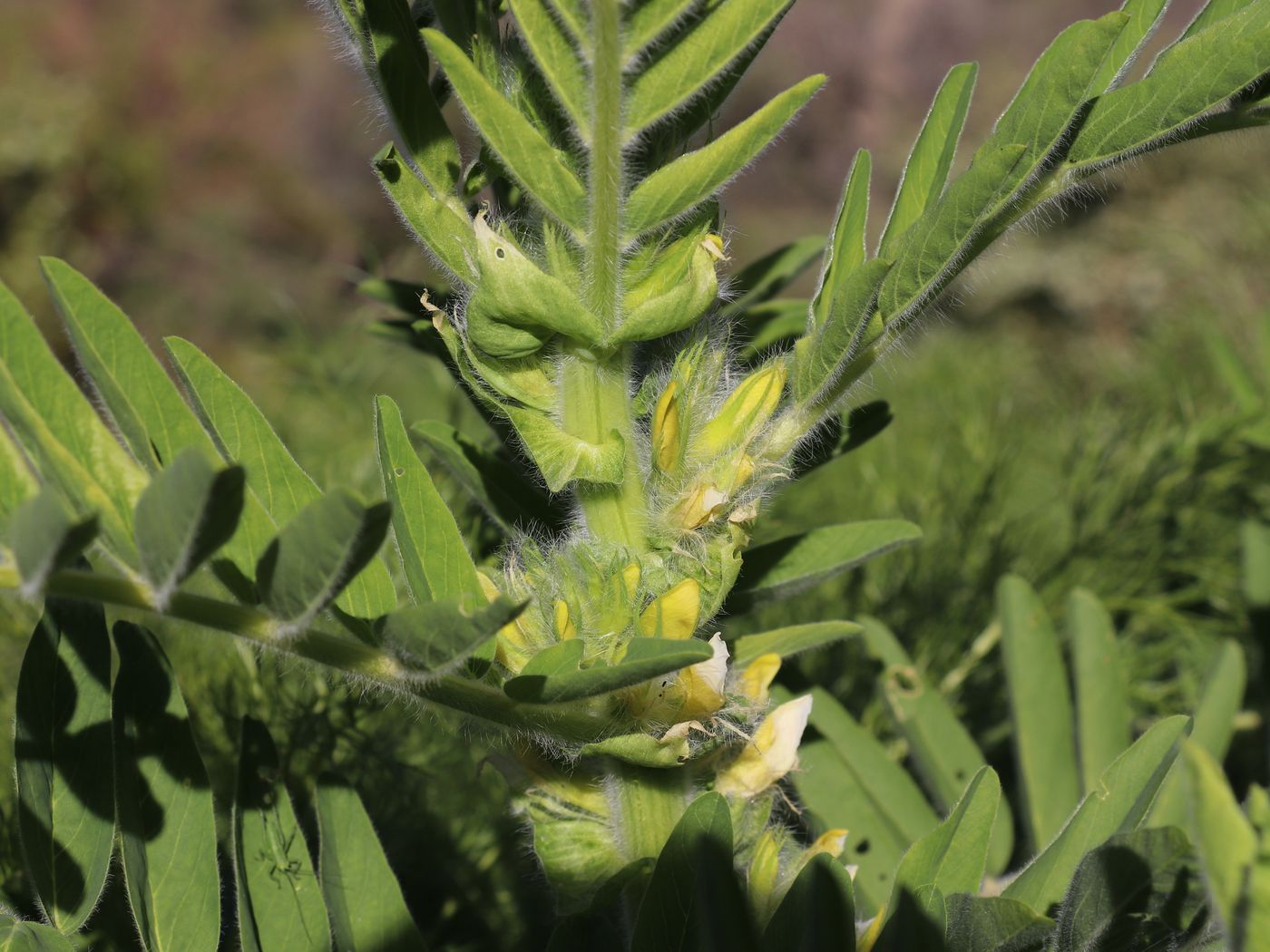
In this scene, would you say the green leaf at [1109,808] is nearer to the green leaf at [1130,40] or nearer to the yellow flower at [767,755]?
the yellow flower at [767,755]

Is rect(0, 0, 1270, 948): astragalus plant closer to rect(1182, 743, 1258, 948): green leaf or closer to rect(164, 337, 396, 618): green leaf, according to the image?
rect(164, 337, 396, 618): green leaf

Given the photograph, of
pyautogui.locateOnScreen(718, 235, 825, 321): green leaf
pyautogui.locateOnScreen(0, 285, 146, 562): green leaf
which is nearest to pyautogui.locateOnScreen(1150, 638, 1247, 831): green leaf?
pyautogui.locateOnScreen(718, 235, 825, 321): green leaf

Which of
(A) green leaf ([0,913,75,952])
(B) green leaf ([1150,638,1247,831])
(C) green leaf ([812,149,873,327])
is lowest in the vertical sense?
(B) green leaf ([1150,638,1247,831])

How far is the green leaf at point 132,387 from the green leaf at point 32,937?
18 centimetres

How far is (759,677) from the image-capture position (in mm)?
489

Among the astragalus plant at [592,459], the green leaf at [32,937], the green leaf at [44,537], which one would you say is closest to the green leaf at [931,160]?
the astragalus plant at [592,459]

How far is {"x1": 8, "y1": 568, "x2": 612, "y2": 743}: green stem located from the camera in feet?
1.11

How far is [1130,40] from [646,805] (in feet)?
1.20

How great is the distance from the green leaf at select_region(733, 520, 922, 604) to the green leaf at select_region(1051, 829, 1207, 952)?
0.18 meters

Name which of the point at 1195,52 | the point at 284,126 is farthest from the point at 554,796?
the point at 284,126

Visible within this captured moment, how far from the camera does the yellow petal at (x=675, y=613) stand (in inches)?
16.4

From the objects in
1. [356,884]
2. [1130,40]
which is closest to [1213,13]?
[1130,40]

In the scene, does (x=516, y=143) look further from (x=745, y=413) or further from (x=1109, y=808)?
(x=1109, y=808)

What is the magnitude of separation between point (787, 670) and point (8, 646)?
68 centimetres
